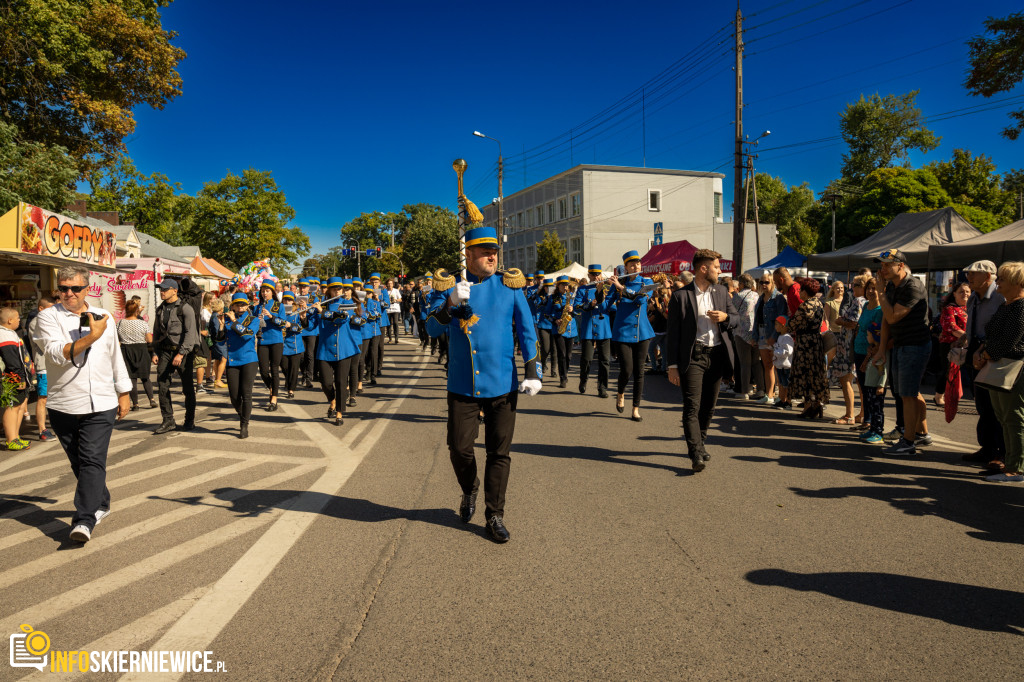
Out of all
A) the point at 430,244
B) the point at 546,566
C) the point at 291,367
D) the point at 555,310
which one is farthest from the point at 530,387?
the point at 430,244

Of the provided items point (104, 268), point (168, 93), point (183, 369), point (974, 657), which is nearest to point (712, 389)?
point (974, 657)

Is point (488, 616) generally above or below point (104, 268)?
below

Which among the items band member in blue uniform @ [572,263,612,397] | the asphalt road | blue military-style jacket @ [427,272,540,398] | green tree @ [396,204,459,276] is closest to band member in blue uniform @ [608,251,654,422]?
band member in blue uniform @ [572,263,612,397]

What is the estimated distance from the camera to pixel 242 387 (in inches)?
335

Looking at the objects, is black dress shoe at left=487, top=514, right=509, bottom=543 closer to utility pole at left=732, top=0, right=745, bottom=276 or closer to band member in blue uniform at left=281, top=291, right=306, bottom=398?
band member in blue uniform at left=281, top=291, right=306, bottom=398

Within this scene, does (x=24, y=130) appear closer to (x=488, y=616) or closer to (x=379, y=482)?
(x=379, y=482)

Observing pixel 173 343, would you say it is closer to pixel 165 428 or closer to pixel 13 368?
pixel 165 428

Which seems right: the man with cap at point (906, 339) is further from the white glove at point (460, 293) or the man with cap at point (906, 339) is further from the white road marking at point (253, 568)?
the white road marking at point (253, 568)

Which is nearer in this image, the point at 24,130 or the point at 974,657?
the point at 974,657

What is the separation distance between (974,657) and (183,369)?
8.70m

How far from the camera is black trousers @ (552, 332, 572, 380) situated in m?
12.5

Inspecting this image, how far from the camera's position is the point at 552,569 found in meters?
3.93

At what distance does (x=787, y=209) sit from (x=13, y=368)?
8310 cm

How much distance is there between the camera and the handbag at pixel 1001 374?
5.45m
